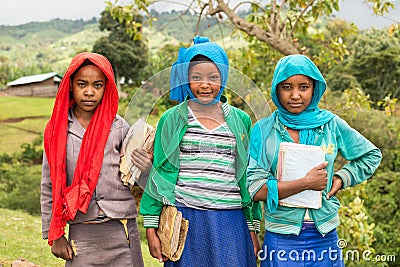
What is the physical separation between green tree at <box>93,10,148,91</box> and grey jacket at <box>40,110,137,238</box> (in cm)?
918

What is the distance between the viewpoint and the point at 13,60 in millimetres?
15023

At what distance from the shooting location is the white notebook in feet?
7.71

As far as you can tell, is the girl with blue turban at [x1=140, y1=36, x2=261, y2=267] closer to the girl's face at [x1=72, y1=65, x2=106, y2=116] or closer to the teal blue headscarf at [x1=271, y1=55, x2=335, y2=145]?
the teal blue headscarf at [x1=271, y1=55, x2=335, y2=145]

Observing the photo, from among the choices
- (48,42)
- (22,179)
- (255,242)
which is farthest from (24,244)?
Result: (48,42)

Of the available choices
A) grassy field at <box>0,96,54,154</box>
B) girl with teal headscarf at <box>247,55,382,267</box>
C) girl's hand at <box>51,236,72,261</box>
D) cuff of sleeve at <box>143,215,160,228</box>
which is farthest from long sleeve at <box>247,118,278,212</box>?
grassy field at <box>0,96,54,154</box>

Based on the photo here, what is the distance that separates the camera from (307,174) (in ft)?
7.68

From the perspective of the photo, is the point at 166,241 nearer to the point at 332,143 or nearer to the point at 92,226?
the point at 92,226

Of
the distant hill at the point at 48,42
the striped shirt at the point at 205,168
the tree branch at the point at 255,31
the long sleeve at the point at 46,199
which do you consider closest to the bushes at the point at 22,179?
the distant hill at the point at 48,42

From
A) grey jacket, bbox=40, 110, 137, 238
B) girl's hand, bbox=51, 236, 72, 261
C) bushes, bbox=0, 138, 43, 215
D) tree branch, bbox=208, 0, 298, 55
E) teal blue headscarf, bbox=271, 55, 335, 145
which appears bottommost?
bushes, bbox=0, 138, 43, 215

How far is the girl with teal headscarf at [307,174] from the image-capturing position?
7.70ft

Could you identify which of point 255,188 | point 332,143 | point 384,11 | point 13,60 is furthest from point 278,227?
point 13,60

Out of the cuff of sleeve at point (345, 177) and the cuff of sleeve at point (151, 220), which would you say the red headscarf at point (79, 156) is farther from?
the cuff of sleeve at point (345, 177)

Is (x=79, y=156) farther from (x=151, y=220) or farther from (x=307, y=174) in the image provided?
(x=307, y=174)

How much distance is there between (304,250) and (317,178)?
282mm
